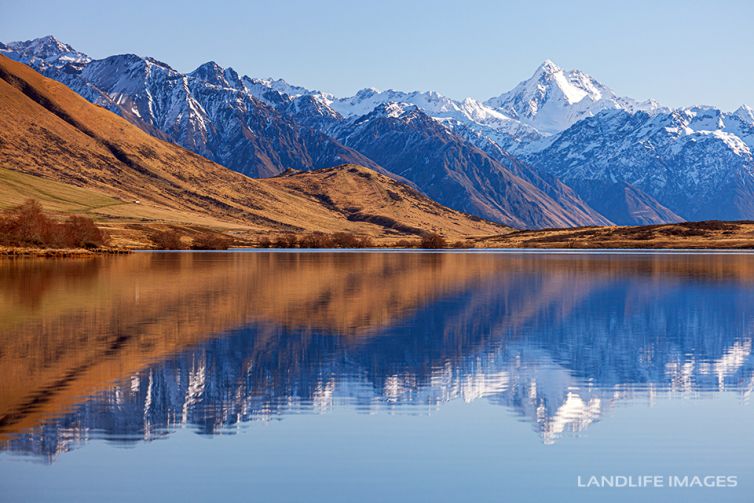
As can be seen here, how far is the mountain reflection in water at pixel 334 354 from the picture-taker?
30328mm

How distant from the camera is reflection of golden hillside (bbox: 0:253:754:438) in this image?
36719 millimetres

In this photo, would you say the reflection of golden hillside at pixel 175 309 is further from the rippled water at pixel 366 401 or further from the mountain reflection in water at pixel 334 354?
the rippled water at pixel 366 401

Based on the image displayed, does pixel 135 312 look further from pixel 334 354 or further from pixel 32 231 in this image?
pixel 32 231

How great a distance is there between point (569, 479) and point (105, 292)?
6268 cm

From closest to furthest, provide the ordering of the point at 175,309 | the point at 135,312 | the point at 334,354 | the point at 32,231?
the point at 334,354
the point at 135,312
the point at 175,309
the point at 32,231

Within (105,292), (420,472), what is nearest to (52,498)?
(420,472)

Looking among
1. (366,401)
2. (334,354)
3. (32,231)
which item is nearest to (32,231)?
(32,231)

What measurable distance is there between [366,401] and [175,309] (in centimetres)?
3409

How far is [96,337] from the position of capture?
47.8 m

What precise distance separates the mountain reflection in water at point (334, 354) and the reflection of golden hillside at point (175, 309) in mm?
183

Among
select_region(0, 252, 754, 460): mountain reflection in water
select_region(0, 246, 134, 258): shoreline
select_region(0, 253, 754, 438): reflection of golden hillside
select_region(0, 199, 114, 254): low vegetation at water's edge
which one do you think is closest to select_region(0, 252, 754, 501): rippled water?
select_region(0, 252, 754, 460): mountain reflection in water

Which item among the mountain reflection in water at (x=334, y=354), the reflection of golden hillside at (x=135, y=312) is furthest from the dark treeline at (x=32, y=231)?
the mountain reflection in water at (x=334, y=354)

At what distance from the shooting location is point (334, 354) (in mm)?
42750

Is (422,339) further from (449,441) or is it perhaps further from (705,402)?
(449,441)
